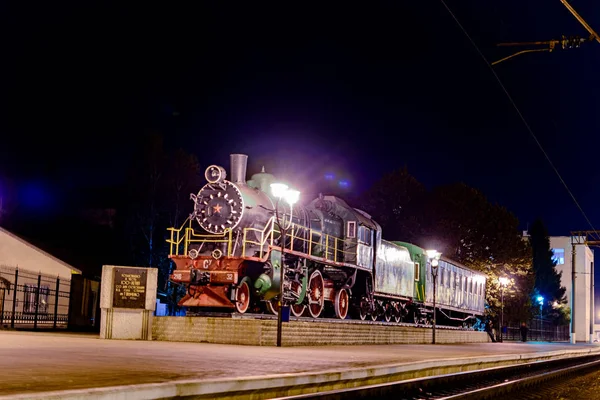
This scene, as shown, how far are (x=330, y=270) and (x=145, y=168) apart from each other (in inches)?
895

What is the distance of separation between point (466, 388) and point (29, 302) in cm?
2078

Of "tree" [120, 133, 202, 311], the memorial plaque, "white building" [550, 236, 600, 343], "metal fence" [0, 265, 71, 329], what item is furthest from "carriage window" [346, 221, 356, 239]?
"white building" [550, 236, 600, 343]

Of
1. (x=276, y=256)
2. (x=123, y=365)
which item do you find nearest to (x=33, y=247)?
(x=276, y=256)

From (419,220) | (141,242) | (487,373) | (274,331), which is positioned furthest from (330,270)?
(419,220)

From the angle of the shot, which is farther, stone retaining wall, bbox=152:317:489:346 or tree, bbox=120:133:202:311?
tree, bbox=120:133:202:311

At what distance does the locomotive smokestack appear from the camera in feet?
73.4

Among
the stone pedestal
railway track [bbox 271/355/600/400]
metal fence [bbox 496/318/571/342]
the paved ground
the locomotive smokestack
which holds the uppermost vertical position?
the locomotive smokestack

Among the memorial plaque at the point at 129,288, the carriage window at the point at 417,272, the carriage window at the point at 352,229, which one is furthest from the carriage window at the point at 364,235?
the memorial plaque at the point at 129,288

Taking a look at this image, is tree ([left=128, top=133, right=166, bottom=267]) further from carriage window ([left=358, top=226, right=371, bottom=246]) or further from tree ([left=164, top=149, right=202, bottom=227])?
carriage window ([left=358, top=226, right=371, bottom=246])

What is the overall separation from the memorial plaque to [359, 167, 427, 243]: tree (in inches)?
1667

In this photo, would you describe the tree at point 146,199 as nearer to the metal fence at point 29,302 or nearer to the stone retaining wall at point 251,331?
the metal fence at point 29,302

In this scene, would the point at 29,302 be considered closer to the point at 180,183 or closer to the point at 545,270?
the point at 180,183

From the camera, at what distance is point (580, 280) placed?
86.2m

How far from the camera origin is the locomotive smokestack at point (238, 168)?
2236 cm
